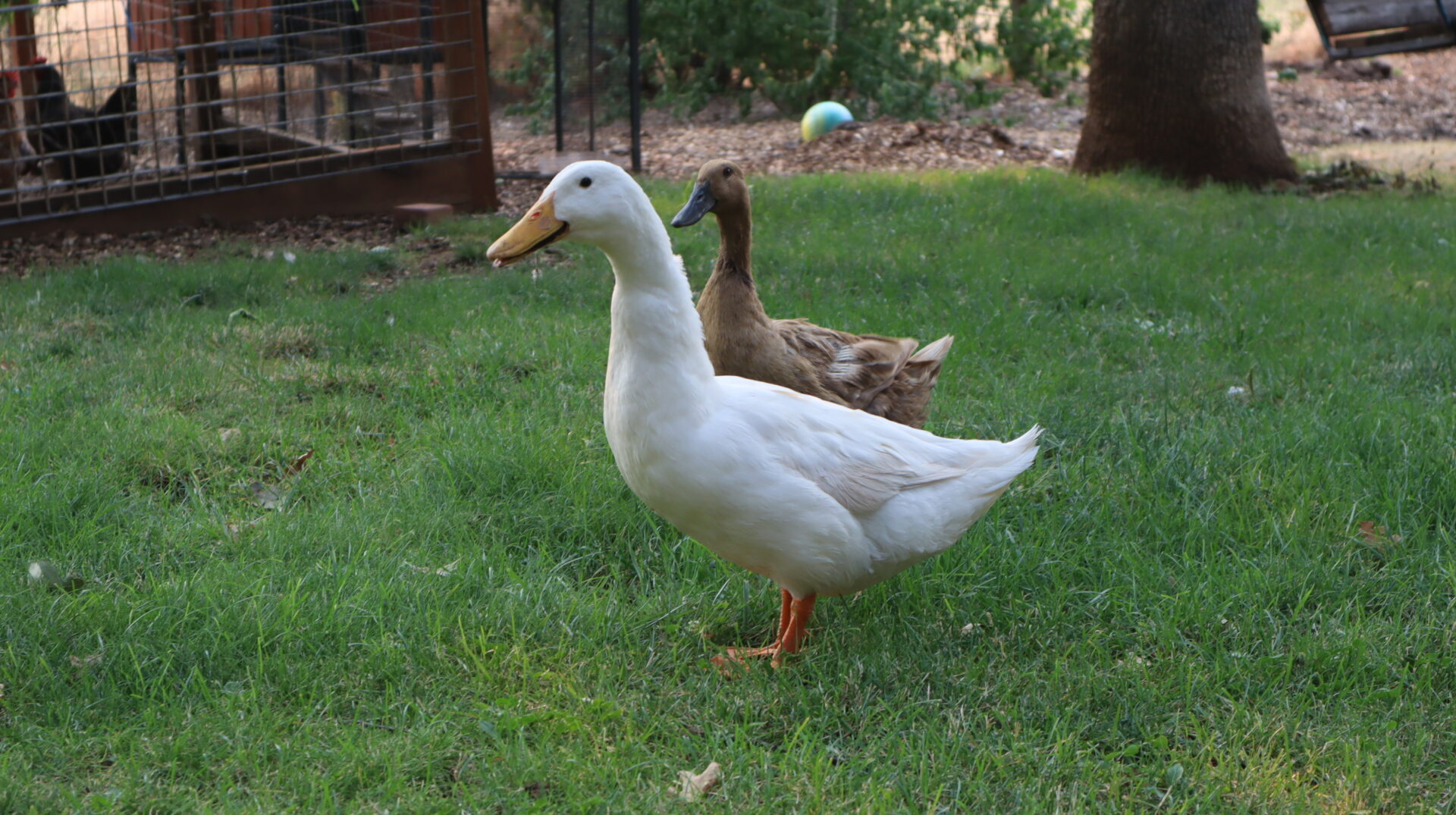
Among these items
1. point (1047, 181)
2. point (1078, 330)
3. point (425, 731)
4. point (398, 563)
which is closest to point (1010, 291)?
point (1078, 330)

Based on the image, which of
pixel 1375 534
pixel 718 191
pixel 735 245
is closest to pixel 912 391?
pixel 735 245

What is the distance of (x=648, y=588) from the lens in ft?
11.5

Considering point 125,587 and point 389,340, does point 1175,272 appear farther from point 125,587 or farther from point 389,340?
point 125,587

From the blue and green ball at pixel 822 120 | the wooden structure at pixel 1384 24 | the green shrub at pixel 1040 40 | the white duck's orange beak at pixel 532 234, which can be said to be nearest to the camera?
the white duck's orange beak at pixel 532 234

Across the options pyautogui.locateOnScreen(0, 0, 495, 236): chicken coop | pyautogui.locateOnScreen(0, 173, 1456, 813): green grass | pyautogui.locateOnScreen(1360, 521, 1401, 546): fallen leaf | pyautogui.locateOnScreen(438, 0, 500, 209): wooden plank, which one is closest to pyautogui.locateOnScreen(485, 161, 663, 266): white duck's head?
pyautogui.locateOnScreen(0, 173, 1456, 813): green grass

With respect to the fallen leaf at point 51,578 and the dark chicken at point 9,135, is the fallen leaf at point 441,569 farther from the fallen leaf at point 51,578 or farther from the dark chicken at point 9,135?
the dark chicken at point 9,135

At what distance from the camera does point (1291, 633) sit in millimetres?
3184

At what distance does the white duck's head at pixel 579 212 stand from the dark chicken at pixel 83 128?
218 inches

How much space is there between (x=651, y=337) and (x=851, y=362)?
1.31m

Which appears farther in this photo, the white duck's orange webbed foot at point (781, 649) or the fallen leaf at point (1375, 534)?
the fallen leaf at point (1375, 534)

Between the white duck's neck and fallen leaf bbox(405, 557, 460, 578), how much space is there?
2.84 feet

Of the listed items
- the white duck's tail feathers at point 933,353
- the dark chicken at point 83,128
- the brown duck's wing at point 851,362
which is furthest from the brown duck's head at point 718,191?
the dark chicken at point 83,128

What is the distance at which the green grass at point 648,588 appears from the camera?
8.77 feet

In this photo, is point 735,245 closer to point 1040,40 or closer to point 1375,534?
point 1375,534
